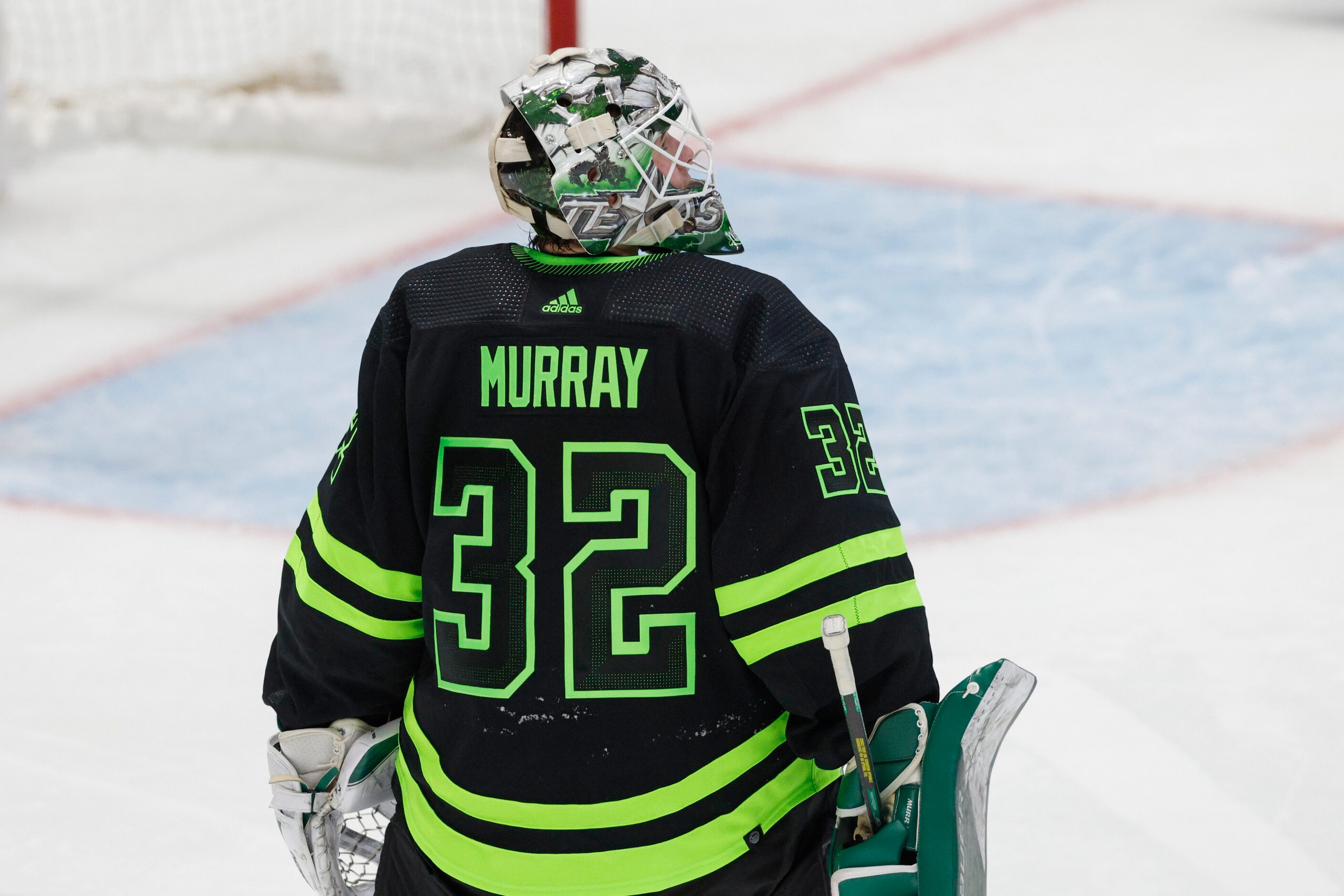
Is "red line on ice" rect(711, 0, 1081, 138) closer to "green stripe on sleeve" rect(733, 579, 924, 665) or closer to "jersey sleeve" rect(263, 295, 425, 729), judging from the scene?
"jersey sleeve" rect(263, 295, 425, 729)

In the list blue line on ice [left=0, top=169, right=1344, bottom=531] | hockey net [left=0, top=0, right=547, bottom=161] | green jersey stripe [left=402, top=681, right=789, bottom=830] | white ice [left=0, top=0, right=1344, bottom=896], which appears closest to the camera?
green jersey stripe [left=402, top=681, right=789, bottom=830]

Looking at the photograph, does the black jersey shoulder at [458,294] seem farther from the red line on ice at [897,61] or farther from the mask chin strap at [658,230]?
the red line on ice at [897,61]

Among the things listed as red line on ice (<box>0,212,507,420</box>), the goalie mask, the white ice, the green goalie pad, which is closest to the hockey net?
the white ice

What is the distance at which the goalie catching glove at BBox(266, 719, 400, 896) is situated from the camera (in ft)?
5.39

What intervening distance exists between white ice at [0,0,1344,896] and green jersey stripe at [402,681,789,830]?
0.98 metres

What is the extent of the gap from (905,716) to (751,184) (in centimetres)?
445

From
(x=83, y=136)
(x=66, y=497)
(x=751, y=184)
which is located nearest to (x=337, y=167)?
(x=83, y=136)

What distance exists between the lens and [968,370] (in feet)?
13.8

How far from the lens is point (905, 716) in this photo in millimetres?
1408

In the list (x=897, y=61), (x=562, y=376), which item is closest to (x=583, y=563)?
(x=562, y=376)

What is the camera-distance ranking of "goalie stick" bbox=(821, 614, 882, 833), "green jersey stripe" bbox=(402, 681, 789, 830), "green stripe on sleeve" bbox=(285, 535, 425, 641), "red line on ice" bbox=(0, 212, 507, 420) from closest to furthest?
"goalie stick" bbox=(821, 614, 882, 833)
"green jersey stripe" bbox=(402, 681, 789, 830)
"green stripe on sleeve" bbox=(285, 535, 425, 641)
"red line on ice" bbox=(0, 212, 507, 420)

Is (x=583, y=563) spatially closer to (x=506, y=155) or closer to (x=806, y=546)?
(x=806, y=546)

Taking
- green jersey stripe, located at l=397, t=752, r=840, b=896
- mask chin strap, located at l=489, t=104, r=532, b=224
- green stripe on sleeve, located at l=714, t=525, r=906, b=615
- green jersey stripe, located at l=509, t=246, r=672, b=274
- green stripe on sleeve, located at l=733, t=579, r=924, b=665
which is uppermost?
mask chin strap, located at l=489, t=104, r=532, b=224

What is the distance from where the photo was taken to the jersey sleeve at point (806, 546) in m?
1.36
